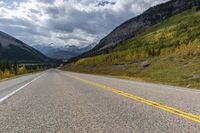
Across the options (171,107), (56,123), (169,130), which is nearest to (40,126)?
(56,123)

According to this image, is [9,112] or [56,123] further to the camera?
[9,112]

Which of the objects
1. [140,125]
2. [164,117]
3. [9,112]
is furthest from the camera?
[9,112]

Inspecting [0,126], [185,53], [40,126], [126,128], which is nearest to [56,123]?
[40,126]

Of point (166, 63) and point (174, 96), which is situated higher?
point (166, 63)

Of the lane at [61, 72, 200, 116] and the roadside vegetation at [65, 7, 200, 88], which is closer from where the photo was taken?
the lane at [61, 72, 200, 116]

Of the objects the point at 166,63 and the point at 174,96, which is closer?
the point at 174,96

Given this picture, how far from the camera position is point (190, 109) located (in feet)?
25.7

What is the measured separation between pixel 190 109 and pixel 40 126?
15.5ft

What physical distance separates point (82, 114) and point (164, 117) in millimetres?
2292

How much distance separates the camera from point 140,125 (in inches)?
225

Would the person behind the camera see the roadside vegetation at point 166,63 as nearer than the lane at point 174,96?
No

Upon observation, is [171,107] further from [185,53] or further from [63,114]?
[185,53]

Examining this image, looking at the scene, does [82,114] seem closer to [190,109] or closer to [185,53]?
[190,109]

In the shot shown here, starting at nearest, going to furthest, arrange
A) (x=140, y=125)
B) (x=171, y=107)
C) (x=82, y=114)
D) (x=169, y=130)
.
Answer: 1. (x=169, y=130)
2. (x=140, y=125)
3. (x=82, y=114)
4. (x=171, y=107)
